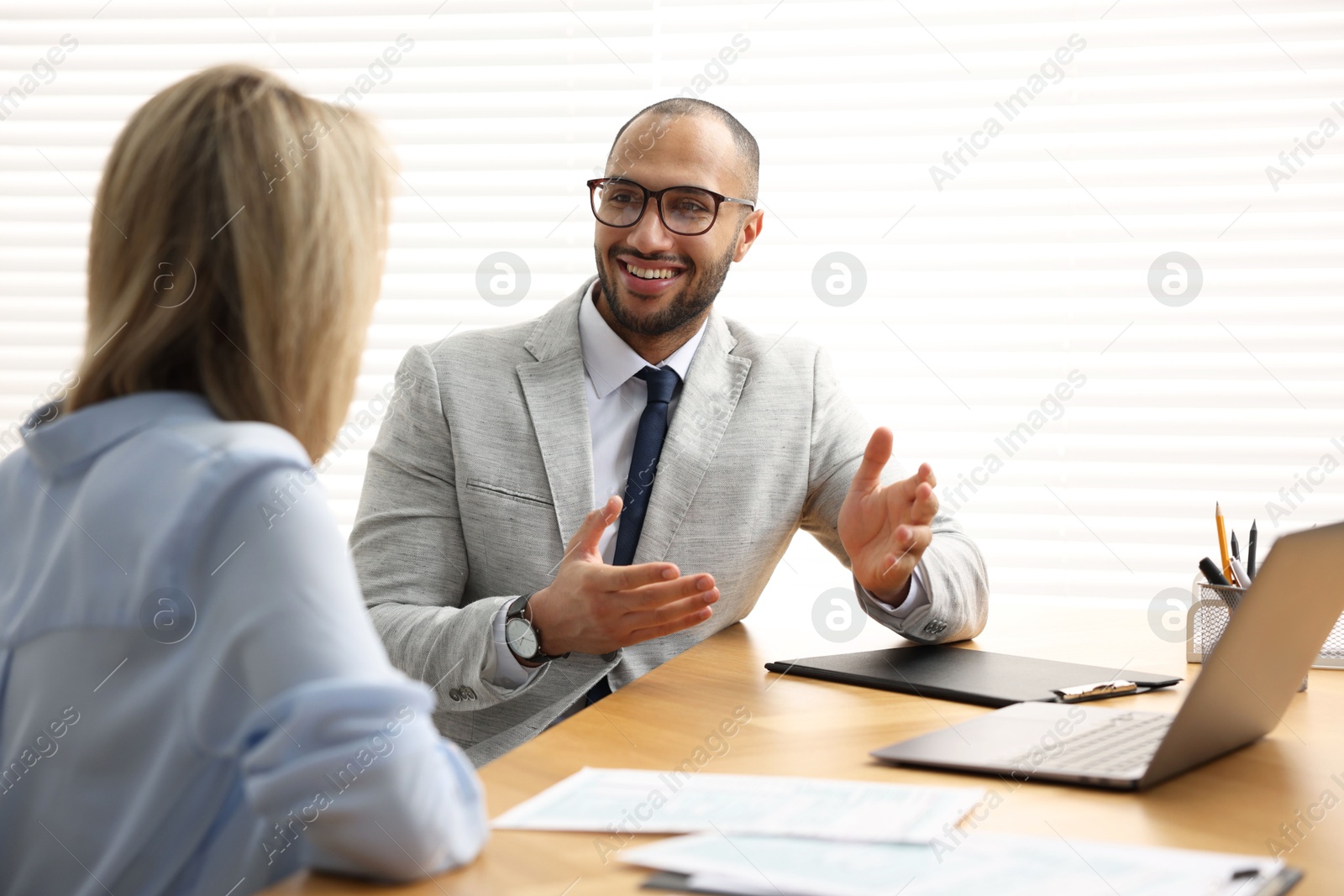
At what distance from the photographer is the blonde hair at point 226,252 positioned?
0.81 metres

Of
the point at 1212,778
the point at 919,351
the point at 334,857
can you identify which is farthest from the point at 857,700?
the point at 919,351

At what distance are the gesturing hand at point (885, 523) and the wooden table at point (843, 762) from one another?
12 centimetres

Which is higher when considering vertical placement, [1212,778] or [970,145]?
[970,145]

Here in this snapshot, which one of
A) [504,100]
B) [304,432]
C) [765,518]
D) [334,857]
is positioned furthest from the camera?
[504,100]

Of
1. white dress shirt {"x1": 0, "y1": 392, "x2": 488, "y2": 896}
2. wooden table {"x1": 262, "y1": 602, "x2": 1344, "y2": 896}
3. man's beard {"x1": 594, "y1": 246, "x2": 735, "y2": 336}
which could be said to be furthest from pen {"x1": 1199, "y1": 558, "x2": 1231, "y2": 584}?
white dress shirt {"x1": 0, "y1": 392, "x2": 488, "y2": 896}

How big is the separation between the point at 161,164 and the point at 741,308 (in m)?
1.77

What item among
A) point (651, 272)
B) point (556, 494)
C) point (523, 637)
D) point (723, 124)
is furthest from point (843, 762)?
point (723, 124)

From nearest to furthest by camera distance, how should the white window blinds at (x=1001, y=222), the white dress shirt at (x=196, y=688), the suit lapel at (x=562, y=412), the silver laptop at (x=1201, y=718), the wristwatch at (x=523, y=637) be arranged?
the white dress shirt at (x=196, y=688)
the silver laptop at (x=1201, y=718)
the wristwatch at (x=523, y=637)
the suit lapel at (x=562, y=412)
the white window blinds at (x=1001, y=222)

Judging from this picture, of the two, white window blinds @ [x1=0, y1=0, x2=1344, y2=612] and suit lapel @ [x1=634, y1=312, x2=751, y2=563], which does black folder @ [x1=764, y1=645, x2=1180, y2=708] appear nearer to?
suit lapel @ [x1=634, y1=312, x2=751, y2=563]

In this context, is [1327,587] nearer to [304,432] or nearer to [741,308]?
[304,432]

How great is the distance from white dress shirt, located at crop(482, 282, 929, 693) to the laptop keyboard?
81 cm

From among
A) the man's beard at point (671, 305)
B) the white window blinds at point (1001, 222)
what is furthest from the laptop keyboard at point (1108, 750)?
the white window blinds at point (1001, 222)

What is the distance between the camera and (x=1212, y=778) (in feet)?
3.29

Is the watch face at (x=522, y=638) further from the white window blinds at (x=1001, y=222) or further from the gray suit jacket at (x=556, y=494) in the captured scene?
the white window blinds at (x=1001, y=222)
